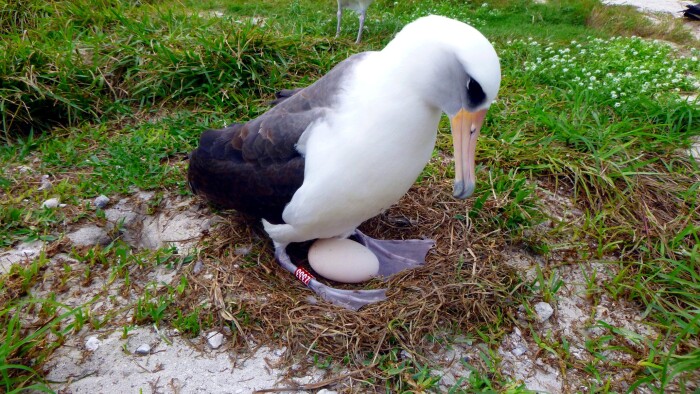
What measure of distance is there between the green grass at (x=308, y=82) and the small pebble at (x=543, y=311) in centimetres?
7

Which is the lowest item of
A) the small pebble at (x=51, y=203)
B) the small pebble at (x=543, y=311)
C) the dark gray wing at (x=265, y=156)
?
the small pebble at (x=543, y=311)

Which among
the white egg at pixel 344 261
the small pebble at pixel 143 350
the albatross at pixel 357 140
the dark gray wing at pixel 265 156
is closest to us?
the albatross at pixel 357 140

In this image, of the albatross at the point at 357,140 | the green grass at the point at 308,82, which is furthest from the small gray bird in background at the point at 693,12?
the albatross at the point at 357,140

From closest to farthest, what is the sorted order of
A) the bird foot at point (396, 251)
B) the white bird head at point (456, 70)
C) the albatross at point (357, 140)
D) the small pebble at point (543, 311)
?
1. the white bird head at point (456, 70)
2. the albatross at point (357, 140)
3. the small pebble at point (543, 311)
4. the bird foot at point (396, 251)

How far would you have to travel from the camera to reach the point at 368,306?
105 inches

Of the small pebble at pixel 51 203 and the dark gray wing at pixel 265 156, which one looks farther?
the small pebble at pixel 51 203

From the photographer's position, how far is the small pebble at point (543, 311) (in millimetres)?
2703

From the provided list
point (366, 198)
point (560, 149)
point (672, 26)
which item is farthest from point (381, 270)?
point (672, 26)

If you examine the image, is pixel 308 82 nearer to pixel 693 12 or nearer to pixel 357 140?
pixel 357 140

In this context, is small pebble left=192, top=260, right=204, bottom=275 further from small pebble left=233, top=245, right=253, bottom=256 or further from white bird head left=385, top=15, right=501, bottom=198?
white bird head left=385, top=15, right=501, bottom=198

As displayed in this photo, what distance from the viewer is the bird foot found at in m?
2.97

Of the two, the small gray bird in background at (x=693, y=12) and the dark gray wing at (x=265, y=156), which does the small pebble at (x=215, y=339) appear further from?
the small gray bird in background at (x=693, y=12)

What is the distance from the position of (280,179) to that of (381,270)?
2.69 ft

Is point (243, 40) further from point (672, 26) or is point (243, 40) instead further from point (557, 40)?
point (672, 26)
